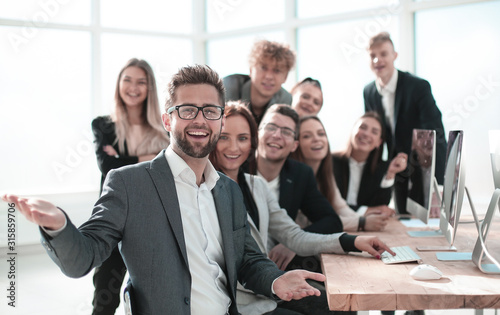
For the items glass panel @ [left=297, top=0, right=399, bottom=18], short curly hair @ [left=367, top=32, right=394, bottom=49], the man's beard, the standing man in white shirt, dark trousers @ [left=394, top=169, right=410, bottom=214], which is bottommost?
dark trousers @ [left=394, top=169, right=410, bottom=214]

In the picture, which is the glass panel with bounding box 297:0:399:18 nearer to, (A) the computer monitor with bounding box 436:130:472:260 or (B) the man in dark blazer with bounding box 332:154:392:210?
(B) the man in dark blazer with bounding box 332:154:392:210

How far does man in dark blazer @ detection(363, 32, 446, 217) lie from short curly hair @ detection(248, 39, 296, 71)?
2.41 ft

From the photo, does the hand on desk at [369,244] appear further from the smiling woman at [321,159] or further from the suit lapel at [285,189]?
the smiling woman at [321,159]

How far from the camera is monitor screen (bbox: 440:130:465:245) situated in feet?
6.12

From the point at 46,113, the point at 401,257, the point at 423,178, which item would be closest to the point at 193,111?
the point at 401,257

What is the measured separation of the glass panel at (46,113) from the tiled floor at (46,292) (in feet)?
3.65

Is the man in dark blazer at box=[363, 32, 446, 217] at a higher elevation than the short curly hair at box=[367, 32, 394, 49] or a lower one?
lower

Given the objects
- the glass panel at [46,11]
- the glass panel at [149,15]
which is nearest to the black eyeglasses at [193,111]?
the glass panel at [46,11]

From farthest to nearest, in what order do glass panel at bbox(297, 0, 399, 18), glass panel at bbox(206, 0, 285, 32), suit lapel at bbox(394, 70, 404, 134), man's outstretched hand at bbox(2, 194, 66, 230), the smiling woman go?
glass panel at bbox(206, 0, 285, 32) < glass panel at bbox(297, 0, 399, 18) < suit lapel at bbox(394, 70, 404, 134) < the smiling woman < man's outstretched hand at bbox(2, 194, 66, 230)

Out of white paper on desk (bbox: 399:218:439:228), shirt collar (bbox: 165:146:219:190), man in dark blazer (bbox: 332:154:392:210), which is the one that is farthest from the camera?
man in dark blazer (bbox: 332:154:392:210)

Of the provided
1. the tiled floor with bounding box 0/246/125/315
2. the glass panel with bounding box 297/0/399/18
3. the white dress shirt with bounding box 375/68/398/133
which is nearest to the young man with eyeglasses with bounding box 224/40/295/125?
the white dress shirt with bounding box 375/68/398/133

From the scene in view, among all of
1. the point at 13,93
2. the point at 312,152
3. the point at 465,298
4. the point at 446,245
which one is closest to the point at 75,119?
the point at 13,93

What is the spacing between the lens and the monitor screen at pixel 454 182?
1.87m

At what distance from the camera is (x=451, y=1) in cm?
493
